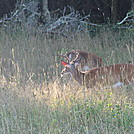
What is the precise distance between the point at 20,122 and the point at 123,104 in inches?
63.8

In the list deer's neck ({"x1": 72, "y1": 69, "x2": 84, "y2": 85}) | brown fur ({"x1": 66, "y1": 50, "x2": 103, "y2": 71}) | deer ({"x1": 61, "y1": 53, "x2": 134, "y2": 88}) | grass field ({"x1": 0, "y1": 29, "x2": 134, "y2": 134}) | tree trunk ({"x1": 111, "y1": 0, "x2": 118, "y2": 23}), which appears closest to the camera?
grass field ({"x1": 0, "y1": 29, "x2": 134, "y2": 134})

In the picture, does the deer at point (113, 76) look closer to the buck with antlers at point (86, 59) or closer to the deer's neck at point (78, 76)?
the deer's neck at point (78, 76)

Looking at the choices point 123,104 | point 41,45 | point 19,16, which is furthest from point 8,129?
point 19,16

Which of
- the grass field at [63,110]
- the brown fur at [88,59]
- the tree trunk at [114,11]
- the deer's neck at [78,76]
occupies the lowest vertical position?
the grass field at [63,110]

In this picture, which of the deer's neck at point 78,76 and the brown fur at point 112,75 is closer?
the brown fur at point 112,75

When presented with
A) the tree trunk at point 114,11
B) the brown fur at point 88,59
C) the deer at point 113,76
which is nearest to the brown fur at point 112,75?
the deer at point 113,76

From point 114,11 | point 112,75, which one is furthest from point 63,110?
point 114,11

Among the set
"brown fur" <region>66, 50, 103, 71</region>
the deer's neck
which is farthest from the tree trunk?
the deer's neck

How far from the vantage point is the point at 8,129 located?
486 cm

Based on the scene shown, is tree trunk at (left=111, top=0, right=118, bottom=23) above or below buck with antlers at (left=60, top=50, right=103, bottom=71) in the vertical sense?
above

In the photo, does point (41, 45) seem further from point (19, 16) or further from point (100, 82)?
point (100, 82)

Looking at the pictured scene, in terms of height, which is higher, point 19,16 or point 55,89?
point 19,16

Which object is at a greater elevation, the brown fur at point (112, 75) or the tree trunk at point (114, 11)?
the tree trunk at point (114, 11)

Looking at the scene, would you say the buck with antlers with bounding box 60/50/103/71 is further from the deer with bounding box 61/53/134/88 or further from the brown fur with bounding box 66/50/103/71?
the deer with bounding box 61/53/134/88
